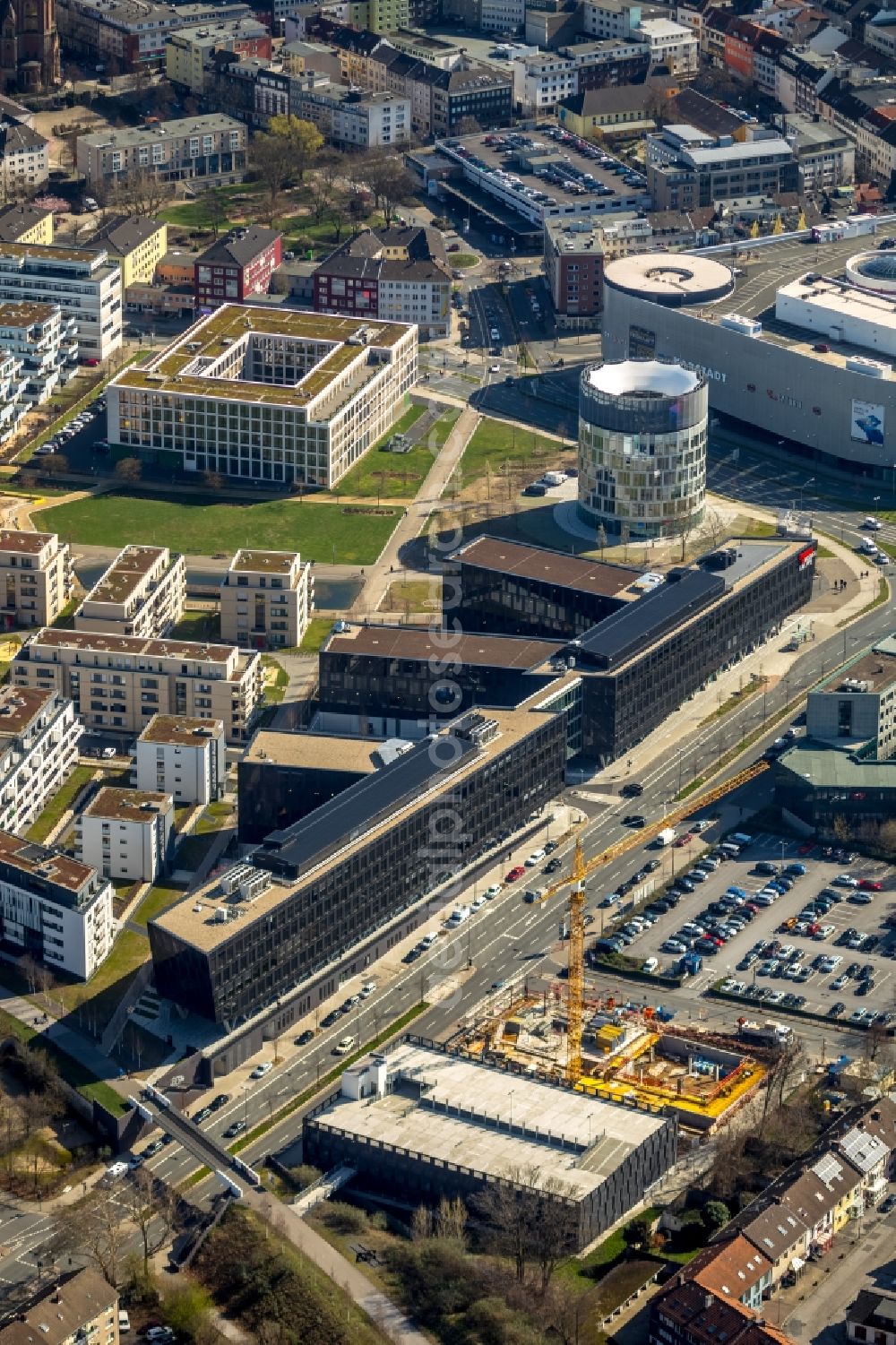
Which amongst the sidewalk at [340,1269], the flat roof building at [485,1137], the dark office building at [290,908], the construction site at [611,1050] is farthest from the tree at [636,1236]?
the dark office building at [290,908]

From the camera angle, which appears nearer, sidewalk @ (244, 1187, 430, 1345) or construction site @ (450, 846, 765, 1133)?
sidewalk @ (244, 1187, 430, 1345)

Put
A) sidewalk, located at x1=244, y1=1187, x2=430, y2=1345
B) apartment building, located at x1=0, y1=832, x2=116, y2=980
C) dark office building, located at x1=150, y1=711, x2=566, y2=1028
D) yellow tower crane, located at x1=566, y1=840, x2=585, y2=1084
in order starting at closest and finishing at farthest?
sidewalk, located at x1=244, y1=1187, x2=430, y2=1345
yellow tower crane, located at x1=566, y1=840, x2=585, y2=1084
dark office building, located at x1=150, y1=711, x2=566, y2=1028
apartment building, located at x1=0, y1=832, x2=116, y2=980

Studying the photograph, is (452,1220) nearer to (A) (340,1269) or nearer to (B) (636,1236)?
(A) (340,1269)

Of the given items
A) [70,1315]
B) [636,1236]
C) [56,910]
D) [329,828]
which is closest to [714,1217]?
[636,1236]

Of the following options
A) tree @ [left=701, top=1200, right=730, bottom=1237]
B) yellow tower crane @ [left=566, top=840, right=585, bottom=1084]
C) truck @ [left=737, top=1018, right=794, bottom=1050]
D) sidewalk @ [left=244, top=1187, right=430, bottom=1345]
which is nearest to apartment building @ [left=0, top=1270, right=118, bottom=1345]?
sidewalk @ [left=244, top=1187, right=430, bottom=1345]

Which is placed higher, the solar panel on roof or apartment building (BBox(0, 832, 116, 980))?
the solar panel on roof

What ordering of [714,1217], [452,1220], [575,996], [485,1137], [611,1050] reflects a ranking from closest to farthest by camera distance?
[452,1220] → [714,1217] → [485,1137] → [611,1050] → [575,996]

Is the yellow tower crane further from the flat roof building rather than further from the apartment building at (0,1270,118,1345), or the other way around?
the apartment building at (0,1270,118,1345)

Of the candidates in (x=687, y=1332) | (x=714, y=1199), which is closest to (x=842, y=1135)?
(x=714, y=1199)
